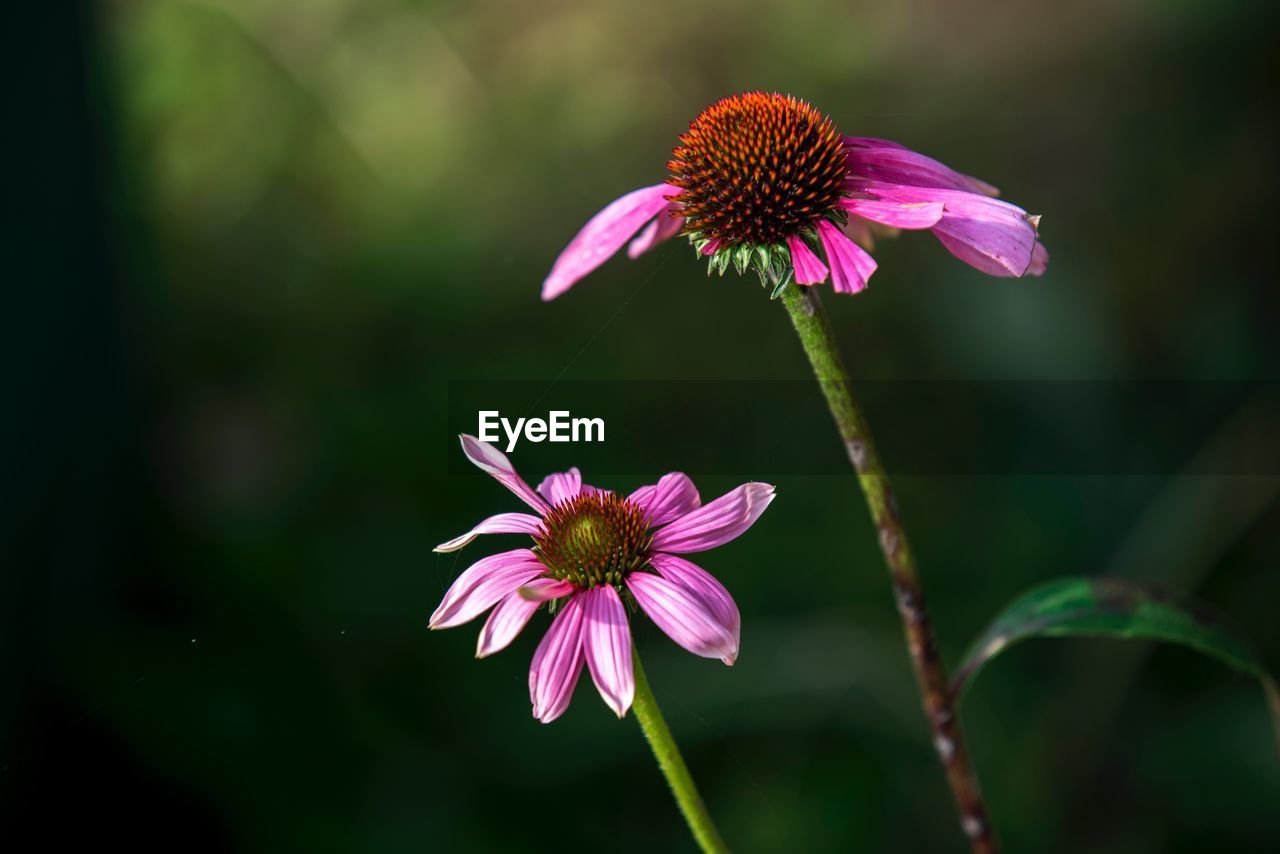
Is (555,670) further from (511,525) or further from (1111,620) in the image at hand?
(1111,620)

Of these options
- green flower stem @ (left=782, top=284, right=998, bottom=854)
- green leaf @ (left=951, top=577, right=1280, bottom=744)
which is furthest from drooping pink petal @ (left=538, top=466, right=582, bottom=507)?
green leaf @ (left=951, top=577, right=1280, bottom=744)

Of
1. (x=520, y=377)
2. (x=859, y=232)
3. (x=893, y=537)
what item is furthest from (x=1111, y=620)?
(x=520, y=377)

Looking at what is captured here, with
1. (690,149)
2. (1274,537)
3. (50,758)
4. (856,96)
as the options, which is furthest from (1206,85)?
(50,758)

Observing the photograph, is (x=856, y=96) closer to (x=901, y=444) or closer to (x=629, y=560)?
(x=901, y=444)

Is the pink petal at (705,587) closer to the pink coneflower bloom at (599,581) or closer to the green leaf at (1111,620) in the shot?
the pink coneflower bloom at (599,581)

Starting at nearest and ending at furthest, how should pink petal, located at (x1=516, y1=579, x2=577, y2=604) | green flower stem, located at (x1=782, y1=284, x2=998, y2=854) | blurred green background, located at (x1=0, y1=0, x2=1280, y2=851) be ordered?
pink petal, located at (x1=516, y1=579, x2=577, y2=604)
green flower stem, located at (x1=782, y1=284, x2=998, y2=854)
blurred green background, located at (x1=0, y1=0, x2=1280, y2=851)

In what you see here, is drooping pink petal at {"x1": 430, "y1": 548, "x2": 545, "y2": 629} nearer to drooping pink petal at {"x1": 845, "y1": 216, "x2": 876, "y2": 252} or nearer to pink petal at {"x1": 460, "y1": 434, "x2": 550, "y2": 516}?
pink petal at {"x1": 460, "y1": 434, "x2": 550, "y2": 516}
